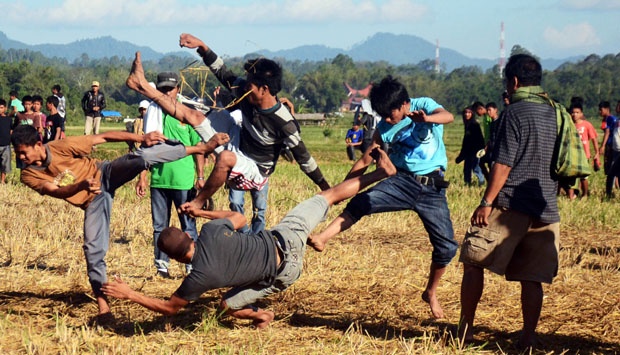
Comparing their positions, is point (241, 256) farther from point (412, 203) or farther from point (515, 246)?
point (515, 246)

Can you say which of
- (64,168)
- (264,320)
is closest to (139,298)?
(264,320)

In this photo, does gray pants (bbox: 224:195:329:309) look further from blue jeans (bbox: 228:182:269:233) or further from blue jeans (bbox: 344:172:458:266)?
blue jeans (bbox: 228:182:269:233)

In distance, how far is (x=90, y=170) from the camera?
715 centimetres

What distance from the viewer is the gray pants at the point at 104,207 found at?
7094mm

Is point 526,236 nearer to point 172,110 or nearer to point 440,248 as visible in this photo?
point 440,248

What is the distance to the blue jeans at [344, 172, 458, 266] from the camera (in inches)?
273

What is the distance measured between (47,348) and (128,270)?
276cm

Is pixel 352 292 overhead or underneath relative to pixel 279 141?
underneath

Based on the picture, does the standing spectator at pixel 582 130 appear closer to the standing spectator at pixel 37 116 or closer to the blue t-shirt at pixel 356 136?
the blue t-shirt at pixel 356 136

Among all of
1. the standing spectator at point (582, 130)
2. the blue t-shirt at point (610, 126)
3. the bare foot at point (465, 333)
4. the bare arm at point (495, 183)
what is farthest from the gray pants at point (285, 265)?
the blue t-shirt at point (610, 126)

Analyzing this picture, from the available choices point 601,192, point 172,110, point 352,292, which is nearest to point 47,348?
point 172,110

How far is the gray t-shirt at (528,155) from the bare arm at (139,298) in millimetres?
2374

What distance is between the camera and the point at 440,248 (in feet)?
23.3

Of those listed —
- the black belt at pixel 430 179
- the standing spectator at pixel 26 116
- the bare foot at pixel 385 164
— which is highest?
the bare foot at pixel 385 164
